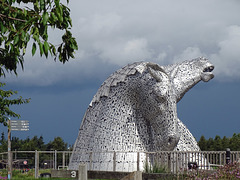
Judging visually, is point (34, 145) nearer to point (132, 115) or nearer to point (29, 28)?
point (132, 115)

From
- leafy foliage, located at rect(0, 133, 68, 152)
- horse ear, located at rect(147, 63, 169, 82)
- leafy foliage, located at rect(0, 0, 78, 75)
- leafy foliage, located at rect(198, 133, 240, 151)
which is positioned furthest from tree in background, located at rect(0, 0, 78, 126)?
leafy foliage, located at rect(0, 133, 68, 152)

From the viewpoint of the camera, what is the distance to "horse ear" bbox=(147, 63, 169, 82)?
14.5 m

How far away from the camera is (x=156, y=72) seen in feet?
48.4

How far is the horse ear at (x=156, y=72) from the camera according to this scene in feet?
47.4

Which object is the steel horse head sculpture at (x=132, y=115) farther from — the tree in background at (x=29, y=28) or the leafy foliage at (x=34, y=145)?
the leafy foliage at (x=34, y=145)

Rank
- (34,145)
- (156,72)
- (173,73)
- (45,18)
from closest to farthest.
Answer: (45,18)
(156,72)
(173,73)
(34,145)

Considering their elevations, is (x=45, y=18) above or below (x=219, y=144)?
above

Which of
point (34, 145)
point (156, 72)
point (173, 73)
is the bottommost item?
point (34, 145)

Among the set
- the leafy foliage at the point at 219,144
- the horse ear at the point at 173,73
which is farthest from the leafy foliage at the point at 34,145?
the horse ear at the point at 173,73

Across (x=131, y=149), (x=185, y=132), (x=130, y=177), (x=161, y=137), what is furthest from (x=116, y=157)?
(x=130, y=177)

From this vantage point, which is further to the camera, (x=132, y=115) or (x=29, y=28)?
(x=132, y=115)

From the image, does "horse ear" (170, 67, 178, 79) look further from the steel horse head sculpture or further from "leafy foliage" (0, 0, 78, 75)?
"leafy foliage" (0, 0, 78, 75)

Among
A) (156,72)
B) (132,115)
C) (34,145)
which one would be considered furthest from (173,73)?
(34,145)

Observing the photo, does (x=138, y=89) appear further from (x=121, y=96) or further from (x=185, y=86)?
(x=185, y=86)
